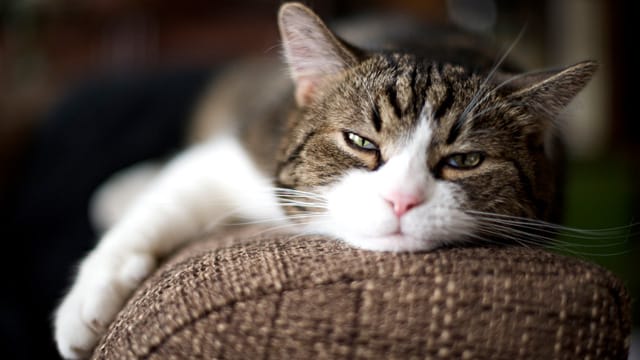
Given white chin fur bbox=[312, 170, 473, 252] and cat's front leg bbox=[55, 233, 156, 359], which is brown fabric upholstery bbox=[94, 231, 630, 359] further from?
cat's front leg bbox=[55, 233, 156, 359]

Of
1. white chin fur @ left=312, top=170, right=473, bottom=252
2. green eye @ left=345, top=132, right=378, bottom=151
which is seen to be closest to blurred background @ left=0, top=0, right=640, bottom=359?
white chin fur @ left=312, top=170, right=473, bottom=252

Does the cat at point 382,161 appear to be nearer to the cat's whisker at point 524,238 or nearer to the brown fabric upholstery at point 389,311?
the cat's whisker at point 524,238

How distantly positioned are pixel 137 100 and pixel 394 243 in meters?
1.74

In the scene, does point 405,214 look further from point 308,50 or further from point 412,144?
point 308,50

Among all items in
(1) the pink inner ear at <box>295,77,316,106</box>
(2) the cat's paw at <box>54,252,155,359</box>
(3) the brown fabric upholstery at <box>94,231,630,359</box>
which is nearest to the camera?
(3) the brown fabric upholstery at <box>94,231,630,359</box>

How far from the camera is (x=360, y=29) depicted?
6.53ft

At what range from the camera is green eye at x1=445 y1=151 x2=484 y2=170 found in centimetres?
94

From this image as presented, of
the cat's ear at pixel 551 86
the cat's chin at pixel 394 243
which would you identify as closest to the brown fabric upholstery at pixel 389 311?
the cat's chin at pixel 394 243

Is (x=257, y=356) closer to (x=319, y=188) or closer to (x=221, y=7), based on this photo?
(x=319, y=188)

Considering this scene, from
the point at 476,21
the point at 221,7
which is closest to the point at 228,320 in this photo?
the point at 476,21

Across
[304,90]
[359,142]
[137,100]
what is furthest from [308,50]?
[137,100]

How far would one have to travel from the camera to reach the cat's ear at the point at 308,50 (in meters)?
1.04

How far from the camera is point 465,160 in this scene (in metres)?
0.94

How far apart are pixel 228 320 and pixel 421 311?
0.22 meters
